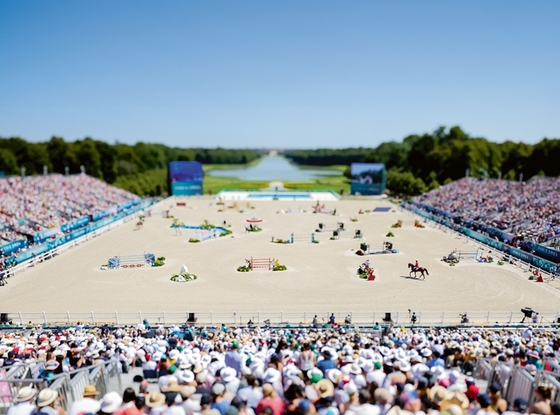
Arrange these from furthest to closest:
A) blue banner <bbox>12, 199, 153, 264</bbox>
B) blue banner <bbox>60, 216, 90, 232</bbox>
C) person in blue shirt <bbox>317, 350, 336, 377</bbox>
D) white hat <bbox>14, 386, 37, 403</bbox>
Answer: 1. blue banner <bbox>60, 216, 90, 232</bbox>
2. blue banner <bbox>12, 199, 153, 264</bbox>
3. person in blue shirt <bbox>317, 350, 336, 377</bbox>
4. white hat <bbox>14, 386, 37, 403</bbox>

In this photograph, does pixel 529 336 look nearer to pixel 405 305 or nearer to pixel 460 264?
pixel 405 305

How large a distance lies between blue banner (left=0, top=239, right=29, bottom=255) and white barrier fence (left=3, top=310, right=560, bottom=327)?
13.4m

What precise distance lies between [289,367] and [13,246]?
31.7m

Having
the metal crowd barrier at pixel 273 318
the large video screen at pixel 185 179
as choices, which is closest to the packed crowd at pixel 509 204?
the metal crowd barrier at pixel 273 318

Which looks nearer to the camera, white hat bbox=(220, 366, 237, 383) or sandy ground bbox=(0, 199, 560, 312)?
white hat bbox=(220, 366, 237, 383)

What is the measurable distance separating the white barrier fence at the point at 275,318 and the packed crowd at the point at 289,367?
6.75ft

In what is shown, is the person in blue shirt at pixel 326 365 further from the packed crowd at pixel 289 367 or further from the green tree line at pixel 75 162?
the green tree line at pixel 75 162

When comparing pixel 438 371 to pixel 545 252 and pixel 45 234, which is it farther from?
pixel 45 234

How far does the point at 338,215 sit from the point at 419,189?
2872 cm

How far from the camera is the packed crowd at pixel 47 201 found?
37.6 metres

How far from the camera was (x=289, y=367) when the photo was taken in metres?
9.90

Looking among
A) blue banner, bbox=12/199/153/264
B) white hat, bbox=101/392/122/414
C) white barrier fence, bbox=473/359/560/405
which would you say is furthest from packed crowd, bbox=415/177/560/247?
blue banner, bbox=12/199/153/264

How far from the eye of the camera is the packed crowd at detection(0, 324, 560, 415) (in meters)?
7.66

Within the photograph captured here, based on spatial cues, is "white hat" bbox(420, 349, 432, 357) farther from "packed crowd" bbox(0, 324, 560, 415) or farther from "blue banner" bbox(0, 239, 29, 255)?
"blue banner" bbox(0, 239, 29, 255)
